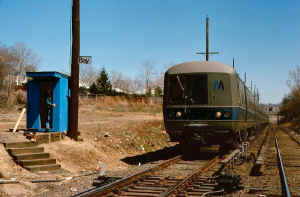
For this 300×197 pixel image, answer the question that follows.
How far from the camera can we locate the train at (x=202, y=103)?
11.5 m

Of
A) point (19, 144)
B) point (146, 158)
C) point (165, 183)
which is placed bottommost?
point (146, 158)

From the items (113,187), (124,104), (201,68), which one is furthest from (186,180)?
(124,104)

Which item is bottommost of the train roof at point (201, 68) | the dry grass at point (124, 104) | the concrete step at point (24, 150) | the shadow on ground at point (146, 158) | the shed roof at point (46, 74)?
the shadow on ground at point (146, 158)

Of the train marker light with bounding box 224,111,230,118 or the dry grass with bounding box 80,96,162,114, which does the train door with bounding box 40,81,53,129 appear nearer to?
the train marker light with bounding box 224,111,230,118

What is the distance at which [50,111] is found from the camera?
13102 mm

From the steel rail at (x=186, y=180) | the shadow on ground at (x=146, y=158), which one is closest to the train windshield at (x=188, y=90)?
the steel rail at (x=186, y=180)

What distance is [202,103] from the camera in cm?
1164

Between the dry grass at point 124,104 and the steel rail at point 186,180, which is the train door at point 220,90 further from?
the dry grass at point 124,104

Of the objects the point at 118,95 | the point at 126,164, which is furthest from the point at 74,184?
the point at 118,95

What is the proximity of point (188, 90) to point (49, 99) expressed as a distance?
489 cm

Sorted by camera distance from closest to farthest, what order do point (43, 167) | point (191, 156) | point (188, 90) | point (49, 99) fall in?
point (43, 167) < point (188, 90) < point (49, 99) < point (191, 156)

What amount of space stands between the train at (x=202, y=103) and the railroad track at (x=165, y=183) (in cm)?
147

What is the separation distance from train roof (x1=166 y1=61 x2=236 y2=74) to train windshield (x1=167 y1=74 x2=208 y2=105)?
19 cm

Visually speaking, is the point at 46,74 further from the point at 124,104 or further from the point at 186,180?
the point at 124,104
